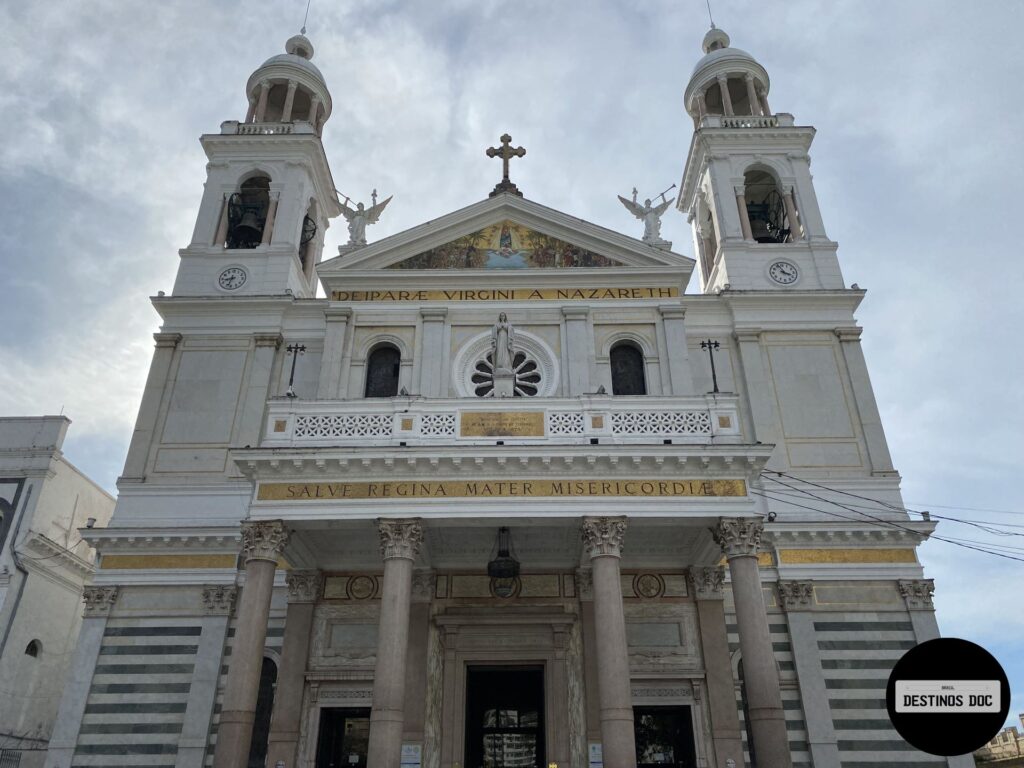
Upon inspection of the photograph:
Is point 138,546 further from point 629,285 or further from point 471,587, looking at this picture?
point 629,285

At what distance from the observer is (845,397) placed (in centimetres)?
2238

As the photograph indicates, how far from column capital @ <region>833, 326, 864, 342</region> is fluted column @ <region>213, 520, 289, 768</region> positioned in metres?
16.2

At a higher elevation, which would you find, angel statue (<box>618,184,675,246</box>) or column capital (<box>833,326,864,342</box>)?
angel statue (<box>618,184,675,246</box>)

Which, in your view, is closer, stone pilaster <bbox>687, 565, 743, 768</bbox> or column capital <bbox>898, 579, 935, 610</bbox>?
stone pilaster <bbox>687, 565, 743, 768</bbox>

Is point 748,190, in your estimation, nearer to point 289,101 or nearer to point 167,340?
point 289,101

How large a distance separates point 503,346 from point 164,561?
10.1 m

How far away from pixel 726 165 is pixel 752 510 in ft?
49.1

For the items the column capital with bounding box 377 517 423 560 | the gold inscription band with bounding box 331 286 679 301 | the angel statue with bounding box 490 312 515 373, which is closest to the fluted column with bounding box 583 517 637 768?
the column capital with bounding box 377 517 423 560

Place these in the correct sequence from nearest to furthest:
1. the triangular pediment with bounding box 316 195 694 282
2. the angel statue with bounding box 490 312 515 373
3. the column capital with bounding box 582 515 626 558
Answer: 1. the column capital with bounding box 582 515 626 558
2. the angel statue with bounding box 490 312 515 373
3. the triangular pediment with bounding box 316 195 694 282

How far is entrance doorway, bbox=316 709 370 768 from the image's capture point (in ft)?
59.5

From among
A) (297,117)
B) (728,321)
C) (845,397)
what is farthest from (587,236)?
(297,117)

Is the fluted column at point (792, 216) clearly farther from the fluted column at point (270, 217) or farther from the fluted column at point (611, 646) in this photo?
the fluted column at point (270, 217)

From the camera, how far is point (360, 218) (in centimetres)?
2511

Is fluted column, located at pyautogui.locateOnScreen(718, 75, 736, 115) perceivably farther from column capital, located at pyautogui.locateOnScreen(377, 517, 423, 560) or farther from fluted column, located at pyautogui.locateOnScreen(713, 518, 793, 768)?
column capital, located at pyautogui.locateOnScreen(377, 517, 423, 560)
